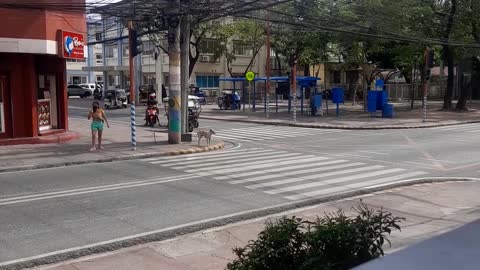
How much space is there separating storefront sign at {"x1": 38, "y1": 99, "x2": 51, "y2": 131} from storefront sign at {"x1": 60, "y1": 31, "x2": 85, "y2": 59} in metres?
2.22

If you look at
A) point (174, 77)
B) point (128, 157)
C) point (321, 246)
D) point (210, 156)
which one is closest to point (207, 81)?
point (174, 77)

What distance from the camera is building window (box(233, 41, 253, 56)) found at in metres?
58.8

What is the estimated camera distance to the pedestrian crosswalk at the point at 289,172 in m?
11.4

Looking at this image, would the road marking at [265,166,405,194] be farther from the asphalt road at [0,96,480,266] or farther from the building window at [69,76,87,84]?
the building window at [69,76,87,84]

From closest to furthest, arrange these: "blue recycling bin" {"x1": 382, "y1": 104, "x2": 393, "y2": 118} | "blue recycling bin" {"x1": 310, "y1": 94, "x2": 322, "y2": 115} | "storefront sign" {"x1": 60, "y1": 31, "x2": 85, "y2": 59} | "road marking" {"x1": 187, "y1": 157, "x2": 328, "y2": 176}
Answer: "road marking" {"x1": 187, "y1": 157, "x2": 328, "y2": 176}, "storefront sign" {"x1": 60, "y1": 31, "x2": 85, "y2": 59}, "blue recycling bin" {"x1": 382, "y1": 104, "x2": 393, "y2": 118}, "blue recycling bin" {"x1": 310, "y1": 94, "x2": 322, "y2": 115}

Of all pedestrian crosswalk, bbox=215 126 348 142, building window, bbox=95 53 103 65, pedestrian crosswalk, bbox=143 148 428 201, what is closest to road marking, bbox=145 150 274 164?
pedestrian crosswalk, bbox=143 148 428 201

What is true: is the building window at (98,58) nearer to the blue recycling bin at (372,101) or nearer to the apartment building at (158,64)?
the apartment building at (158,64)

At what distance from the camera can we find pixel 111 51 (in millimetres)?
70562

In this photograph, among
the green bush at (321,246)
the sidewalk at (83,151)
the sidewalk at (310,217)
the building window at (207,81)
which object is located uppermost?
the building window at (207,81)

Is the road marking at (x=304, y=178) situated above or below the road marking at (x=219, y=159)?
below

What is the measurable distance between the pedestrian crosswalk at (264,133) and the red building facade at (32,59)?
21.9 ft

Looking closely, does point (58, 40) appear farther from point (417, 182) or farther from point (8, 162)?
point (417, 182)

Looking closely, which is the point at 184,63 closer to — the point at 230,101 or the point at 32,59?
the point at 32,59

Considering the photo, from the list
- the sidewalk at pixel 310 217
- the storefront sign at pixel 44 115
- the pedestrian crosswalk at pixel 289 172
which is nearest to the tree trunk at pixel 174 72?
the pedestrian crosswalk at pixel 289 172
